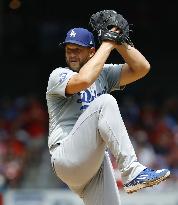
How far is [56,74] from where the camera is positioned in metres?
5.59

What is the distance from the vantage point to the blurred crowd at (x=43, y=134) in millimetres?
10352

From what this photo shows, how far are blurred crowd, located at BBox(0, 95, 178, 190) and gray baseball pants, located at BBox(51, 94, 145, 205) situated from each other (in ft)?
13.6

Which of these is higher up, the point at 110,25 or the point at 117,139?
the point at 110,25

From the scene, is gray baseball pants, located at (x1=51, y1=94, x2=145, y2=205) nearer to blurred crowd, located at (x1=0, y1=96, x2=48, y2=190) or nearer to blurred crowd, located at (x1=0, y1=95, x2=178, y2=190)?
blurred crowd, located at (x1=0, y1=95, x2=178, y2=190)

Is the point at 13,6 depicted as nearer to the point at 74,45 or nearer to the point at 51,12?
the point at 74,45

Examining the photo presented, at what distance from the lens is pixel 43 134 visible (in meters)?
10.9

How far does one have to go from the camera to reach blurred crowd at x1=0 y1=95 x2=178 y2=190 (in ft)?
34.0

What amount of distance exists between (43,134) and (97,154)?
18.4 ft

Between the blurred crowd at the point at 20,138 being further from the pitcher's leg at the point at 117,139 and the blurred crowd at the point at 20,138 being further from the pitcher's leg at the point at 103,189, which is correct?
the pitcher's leg at the point at 117,139

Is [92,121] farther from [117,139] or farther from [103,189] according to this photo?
[103,189]

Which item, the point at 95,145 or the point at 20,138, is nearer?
the point at 95,145

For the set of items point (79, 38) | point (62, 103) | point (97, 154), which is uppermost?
point (79, 38)

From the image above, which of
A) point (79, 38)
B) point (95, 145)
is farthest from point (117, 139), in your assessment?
point (79, 38)

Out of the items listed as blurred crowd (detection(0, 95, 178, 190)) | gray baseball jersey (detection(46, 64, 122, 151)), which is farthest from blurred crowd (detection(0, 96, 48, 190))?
gray baseball jersey (detection(46, 64, 122, 151))
